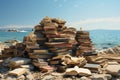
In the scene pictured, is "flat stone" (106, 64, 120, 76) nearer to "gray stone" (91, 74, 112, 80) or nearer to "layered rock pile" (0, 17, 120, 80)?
"layered rock pile" (0, 17, 120, 80)

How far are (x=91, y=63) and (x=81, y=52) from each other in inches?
55.2

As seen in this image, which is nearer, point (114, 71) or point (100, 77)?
point (100, 77)

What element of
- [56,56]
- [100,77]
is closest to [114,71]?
[100,77]

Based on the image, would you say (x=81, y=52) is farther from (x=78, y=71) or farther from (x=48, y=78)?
(x=48, y=78)

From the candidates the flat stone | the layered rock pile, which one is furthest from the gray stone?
the flat stone

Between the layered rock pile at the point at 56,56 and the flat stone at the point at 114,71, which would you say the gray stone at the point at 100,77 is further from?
the flat stone at the point at 114,71

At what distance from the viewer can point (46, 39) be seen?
51.6 feet

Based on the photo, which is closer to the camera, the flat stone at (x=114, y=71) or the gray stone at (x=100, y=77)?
the gray stone at (x=100, y=77)

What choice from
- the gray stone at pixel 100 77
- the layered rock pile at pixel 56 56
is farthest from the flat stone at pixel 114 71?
the gray stone at pixel 100 77

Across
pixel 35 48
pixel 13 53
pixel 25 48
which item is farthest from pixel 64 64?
pixel 13 53

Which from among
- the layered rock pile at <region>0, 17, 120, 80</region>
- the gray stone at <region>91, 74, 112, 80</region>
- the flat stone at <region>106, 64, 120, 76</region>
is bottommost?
the gray stone at <region>91, 74, 112, 80</region>

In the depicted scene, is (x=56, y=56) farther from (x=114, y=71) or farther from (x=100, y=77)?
(x=114, y=71)

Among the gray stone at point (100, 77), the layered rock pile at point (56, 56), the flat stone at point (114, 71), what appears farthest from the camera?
the layered rock pile at point (56, 56)

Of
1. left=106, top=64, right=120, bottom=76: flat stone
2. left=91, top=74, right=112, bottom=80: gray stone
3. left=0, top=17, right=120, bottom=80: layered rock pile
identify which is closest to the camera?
left=91, top=74, right=112, bottom=80: gray stone
